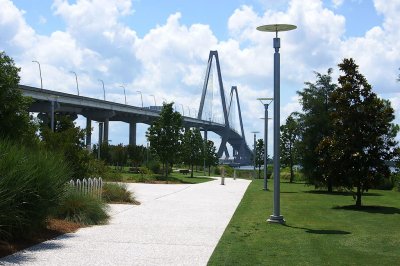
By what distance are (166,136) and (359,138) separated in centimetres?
2636

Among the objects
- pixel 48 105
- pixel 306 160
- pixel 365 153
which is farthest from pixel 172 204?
pixel 48 105

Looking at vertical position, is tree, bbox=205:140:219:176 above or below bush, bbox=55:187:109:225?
above

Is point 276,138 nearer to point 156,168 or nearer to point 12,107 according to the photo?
point 12,107

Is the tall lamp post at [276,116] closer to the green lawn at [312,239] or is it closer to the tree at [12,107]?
the green lawn at [312,239]

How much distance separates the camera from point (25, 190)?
916cm

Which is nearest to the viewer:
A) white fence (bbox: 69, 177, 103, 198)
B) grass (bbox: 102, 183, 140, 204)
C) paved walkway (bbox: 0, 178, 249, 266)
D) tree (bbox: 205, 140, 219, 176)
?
paved walkway (bbox: 0, 178, 249, 266)

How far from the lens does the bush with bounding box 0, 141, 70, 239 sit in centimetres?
868

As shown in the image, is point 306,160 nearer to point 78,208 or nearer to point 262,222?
point 262,222

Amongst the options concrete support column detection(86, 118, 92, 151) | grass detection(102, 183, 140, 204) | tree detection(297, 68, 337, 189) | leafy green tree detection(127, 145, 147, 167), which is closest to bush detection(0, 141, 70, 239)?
grass detection(102, 183, 140, 204)

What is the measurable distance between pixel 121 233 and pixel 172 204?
26.8 feet

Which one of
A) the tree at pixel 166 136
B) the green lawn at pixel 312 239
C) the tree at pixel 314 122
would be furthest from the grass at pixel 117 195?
the tree at pixel 166 136

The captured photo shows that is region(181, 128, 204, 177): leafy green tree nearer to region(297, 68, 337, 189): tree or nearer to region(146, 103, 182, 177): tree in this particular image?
region(146, 103, 182, 177): tree

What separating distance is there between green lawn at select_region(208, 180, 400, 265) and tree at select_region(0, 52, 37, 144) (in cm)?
718

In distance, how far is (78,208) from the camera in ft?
41.9
